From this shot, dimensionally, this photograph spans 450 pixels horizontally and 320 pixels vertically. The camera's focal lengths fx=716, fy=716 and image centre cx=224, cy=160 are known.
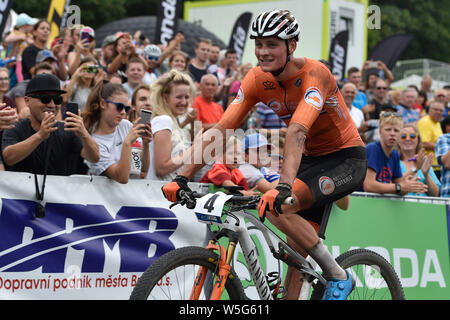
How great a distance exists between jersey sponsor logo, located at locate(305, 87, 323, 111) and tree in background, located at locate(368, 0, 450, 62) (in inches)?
2006

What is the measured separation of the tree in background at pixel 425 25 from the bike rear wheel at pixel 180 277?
169 ft

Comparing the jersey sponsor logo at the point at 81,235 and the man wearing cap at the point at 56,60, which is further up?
the man wearing cap at the point at 56,60

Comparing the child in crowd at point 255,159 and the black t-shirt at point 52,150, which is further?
the child in crowd at point 255,159

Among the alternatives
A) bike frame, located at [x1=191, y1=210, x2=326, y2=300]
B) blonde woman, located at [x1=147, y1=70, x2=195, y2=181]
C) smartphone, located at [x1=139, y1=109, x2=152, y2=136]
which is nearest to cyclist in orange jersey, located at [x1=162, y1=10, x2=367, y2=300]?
bike frame, located at [x1=191, y1=210, x2=326, y2=300]

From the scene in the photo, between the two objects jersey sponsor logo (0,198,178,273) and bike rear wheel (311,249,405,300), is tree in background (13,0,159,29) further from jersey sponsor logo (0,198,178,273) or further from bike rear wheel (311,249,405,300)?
bike rear wheel (311,249,405,300)

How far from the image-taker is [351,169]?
17.4 ft

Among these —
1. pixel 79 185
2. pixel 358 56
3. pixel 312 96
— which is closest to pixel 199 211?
pixel 312 96

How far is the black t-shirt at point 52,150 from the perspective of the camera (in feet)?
19.0

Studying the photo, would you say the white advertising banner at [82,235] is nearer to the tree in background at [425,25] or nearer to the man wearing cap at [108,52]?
the man wearing cap at [108,52]

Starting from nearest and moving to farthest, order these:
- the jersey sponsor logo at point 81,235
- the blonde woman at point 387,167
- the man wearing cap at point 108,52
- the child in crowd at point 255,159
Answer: the jersey sponsor logo at point 81,235 < the child in crowd at point 255,159 < the blonde woman at point 387,167 < the man wearing cap at point 108,52

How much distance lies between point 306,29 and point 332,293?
80.9 ft

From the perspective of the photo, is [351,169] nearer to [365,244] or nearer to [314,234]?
[314,234]

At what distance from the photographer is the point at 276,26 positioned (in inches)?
187

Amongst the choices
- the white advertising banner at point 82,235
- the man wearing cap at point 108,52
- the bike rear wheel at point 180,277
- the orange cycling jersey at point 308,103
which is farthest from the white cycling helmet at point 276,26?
the man wearing cap at point 108,52
